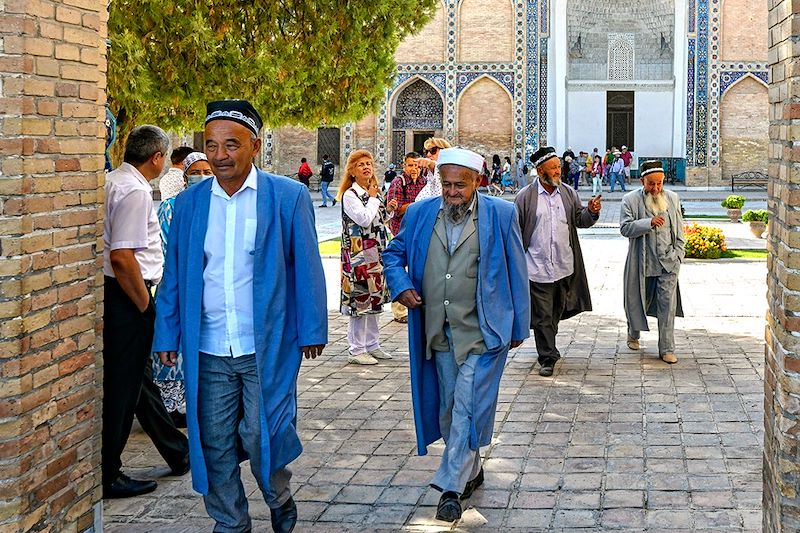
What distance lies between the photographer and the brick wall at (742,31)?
31031 millimetres

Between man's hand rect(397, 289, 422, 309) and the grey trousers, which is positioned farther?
the grey trousers

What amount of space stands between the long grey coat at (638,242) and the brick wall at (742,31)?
2535 cm

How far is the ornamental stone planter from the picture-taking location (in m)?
16.7

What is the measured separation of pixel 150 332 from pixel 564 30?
2875cm

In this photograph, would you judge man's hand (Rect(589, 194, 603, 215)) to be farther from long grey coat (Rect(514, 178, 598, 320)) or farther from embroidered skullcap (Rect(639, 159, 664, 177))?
embroidered skullcap (Rect(639, 159, 664, 177))

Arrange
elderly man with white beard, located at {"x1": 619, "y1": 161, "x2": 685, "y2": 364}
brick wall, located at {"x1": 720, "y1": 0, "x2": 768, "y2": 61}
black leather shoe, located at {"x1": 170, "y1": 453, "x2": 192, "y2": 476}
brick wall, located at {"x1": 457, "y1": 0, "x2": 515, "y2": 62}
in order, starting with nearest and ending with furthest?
black leather shoe, located at {"x1": 170, "y1": 453, "x2": 192, "y2": 476} < elderly man with white beard, located at {"x1": 619, "y1": 161, "x2": 685, "y2": 364} < brick wall, located at {"x1": 720, "y1": 0, "x2": 768, "y2": 61} < brick wall, located at {"x1": 457, "y1": 0, "x2": 515, "y2": 62}

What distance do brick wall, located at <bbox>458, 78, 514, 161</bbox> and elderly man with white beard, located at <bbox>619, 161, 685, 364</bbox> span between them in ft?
80.1

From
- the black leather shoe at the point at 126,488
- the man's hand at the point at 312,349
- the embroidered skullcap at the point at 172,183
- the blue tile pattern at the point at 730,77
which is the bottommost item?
the black leather shoe at the point at 126,488

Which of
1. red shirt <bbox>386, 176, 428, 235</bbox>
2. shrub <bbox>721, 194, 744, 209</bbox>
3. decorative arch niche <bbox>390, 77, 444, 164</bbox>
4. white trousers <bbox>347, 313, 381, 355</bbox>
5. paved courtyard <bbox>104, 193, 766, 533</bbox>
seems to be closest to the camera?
paved courtyard <bbox>104, 193, 766, 533</bbox>

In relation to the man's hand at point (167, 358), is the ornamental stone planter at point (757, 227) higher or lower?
→ higher

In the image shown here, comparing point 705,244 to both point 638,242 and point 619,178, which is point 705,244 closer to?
point 638,242

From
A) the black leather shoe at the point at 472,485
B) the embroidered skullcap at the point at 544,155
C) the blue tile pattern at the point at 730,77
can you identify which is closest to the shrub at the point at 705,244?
the embroidered skullcap at the point at 544,155

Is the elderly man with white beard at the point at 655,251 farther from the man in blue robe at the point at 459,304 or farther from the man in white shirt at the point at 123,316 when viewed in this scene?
the man in white shirt at the point at 123,316

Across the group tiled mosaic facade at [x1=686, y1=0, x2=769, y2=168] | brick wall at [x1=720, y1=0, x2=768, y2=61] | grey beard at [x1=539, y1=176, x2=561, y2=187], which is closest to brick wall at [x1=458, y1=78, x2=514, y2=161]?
tiled mosaic facade at [x1=686, y1=0, x2=769, y2=168]
